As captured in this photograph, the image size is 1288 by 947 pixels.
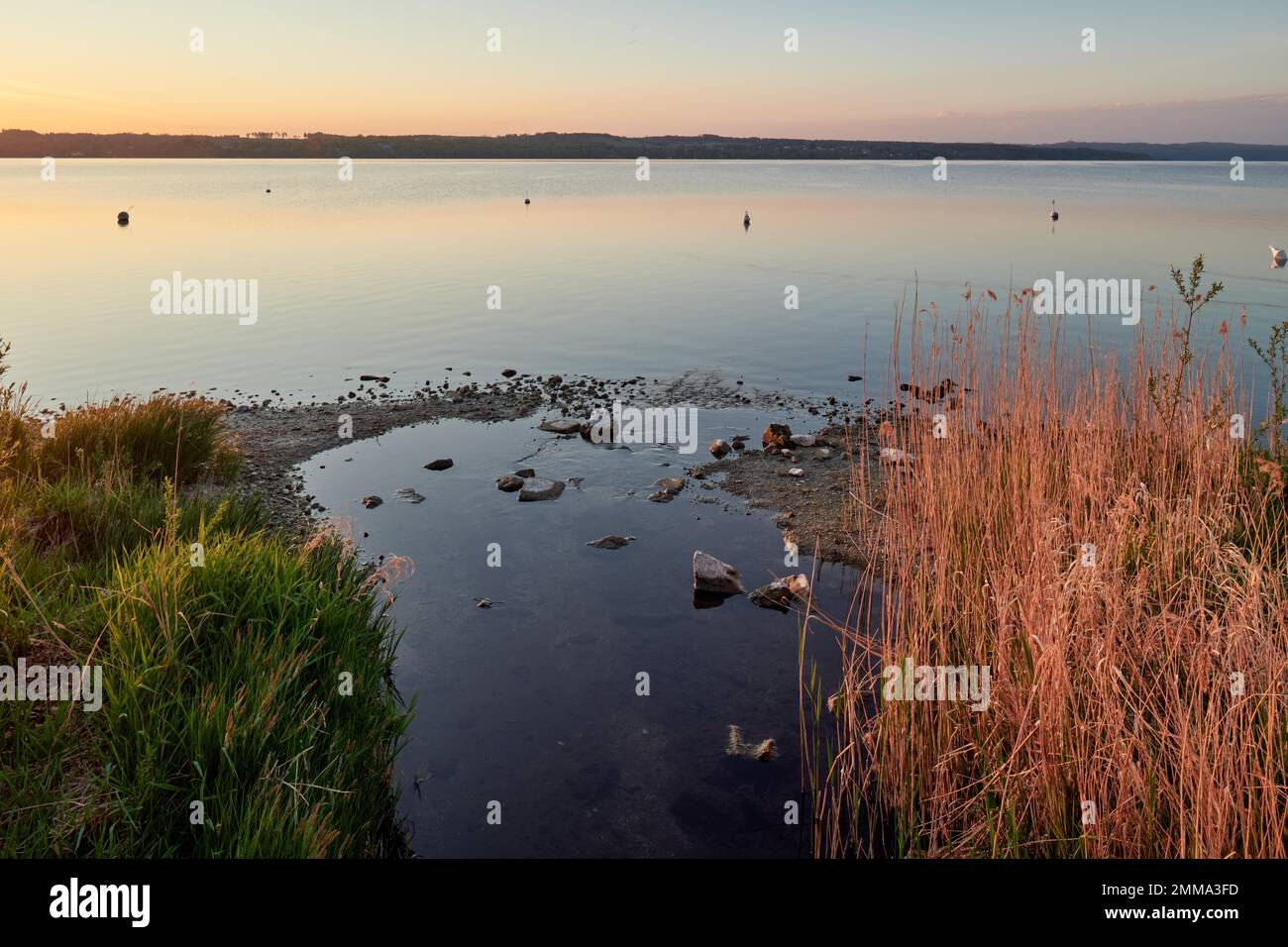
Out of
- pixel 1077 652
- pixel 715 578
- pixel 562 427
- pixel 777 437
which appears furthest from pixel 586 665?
pixel 562 427

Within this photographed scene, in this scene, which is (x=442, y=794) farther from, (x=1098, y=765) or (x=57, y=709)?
(x=1098, y=765)

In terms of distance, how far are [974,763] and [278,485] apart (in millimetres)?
9805

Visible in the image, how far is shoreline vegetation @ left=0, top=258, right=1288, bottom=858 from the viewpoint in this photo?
462cm

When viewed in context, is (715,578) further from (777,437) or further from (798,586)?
(777,437)

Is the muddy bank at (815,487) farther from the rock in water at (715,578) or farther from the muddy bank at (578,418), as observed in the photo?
the rock in water at (715,578)

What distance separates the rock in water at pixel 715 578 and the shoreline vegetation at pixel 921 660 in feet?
3.71

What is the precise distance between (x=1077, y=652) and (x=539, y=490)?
828cm

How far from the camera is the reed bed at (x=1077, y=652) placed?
4.68 meters

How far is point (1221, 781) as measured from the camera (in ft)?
14.7

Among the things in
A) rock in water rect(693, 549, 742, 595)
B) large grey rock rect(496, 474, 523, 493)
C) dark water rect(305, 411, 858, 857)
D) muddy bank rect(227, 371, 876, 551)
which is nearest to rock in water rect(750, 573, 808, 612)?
dark water rect(305, 411, 858, 857)

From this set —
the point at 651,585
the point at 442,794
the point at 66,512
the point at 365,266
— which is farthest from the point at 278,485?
the point at 365,266

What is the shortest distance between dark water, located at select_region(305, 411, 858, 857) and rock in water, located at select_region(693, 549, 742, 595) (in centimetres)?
20

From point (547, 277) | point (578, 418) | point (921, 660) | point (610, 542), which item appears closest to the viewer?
point (921, 660)

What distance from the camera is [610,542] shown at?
10.8 m
